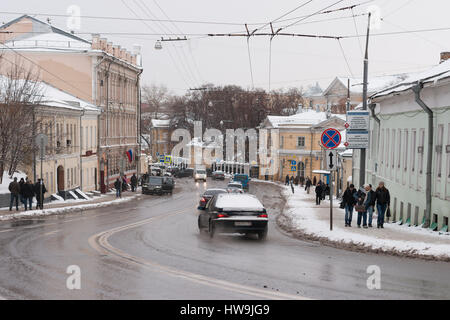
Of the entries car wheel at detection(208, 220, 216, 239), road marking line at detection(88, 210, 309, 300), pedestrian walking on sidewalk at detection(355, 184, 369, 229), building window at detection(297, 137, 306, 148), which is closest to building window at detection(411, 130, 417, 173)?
pedestrian walking on sidewalk at detection(355, 184, 369, 229)

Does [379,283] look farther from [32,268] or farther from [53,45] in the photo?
[53,45]

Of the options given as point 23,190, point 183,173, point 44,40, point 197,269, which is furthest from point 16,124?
point 183,173

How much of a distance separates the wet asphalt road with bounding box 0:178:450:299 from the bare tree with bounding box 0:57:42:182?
16147 millimetres

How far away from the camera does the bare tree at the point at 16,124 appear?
3488 cm

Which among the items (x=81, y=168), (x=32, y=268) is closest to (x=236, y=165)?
(x=81, y=168)

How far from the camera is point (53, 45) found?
197 feet

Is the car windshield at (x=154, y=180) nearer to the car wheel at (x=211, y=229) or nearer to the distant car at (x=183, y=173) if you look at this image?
the car wheel at (x=211, y=229)

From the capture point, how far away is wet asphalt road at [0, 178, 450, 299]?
10.3 m

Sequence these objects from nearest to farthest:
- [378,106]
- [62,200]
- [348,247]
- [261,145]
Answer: [348,247], [378,106], [62,200], [261,145]

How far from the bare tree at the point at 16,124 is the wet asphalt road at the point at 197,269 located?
53.0 feet

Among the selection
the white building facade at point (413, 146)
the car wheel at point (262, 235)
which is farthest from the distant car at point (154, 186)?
the car wheel at point (262, 235)

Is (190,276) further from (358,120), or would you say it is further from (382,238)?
(358,120)

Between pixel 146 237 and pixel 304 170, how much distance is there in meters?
68.3

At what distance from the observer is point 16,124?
3531cm
